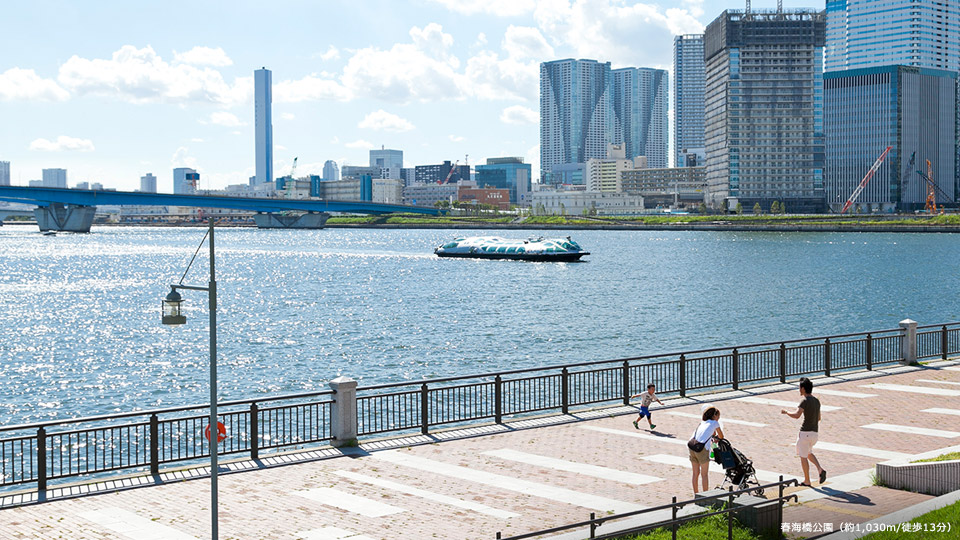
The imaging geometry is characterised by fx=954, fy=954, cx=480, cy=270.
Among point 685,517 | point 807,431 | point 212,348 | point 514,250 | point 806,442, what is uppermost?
point 212,348

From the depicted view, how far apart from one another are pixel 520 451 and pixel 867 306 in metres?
62.4

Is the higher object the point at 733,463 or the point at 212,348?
the point at 212,348

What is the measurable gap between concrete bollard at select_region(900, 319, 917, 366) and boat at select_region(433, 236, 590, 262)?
11245 cm

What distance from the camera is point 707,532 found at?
40.1 feet

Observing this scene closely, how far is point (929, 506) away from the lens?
12891 mm

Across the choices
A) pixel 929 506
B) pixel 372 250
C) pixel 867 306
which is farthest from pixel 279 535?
pixel 372 250

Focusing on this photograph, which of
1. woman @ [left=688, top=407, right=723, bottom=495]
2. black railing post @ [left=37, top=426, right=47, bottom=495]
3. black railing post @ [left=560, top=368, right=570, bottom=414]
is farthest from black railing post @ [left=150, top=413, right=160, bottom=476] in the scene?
black railing post @ [left=560, top=368, right=570, bottom=414]

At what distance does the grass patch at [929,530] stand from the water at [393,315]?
29.7 metres

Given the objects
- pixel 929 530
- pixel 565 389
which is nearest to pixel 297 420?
pixel 565 389

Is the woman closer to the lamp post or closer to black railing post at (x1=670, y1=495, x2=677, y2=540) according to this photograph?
black railing post at (x1=670, y1=495, x2=677, y2=540)

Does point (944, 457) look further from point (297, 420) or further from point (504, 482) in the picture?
point (297, 420)

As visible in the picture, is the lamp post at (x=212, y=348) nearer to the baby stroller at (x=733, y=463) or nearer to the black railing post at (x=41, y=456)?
the black railing post at (x=41, y=456)

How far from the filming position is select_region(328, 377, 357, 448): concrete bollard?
19375 mm

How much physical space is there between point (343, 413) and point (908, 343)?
19.3 meters
